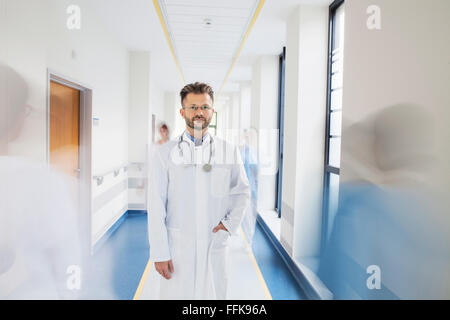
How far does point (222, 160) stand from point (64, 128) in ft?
4.34

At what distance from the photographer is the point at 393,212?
3.21ft

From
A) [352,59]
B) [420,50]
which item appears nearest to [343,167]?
[352,59]

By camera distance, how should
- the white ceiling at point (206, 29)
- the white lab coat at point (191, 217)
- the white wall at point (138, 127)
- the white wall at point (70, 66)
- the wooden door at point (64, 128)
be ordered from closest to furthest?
the white lab coat at point (191, 217) → the white wall at point (70, 66) → the wooden door at point (64, 128) → the white ceiling at point (206, 29) → the white wall at point (138, 127)

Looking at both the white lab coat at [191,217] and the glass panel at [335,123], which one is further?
the glass panel at [335,123]

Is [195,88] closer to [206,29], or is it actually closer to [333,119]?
[333,119]

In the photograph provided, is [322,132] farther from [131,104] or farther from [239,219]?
[131,104]

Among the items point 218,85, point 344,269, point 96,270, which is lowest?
point 96,270

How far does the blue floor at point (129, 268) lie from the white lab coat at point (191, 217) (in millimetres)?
652

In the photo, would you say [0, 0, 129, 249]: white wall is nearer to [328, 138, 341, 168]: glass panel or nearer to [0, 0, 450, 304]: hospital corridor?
[0, 0, 450, 304]: hospital corridor

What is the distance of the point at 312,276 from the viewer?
1709 millimetres

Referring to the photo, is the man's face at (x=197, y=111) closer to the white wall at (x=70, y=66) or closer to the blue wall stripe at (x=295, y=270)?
the white wall at (x=70, y=66)

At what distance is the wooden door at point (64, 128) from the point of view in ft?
5.49

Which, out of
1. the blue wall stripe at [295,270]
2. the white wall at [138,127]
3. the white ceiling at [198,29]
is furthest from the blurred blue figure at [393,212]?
the white wall at [138,127]

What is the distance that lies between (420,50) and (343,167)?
59 centimetres
